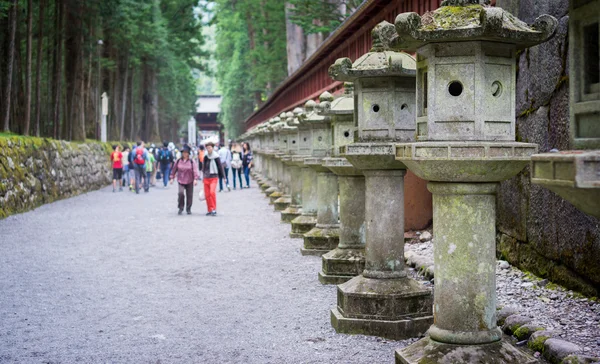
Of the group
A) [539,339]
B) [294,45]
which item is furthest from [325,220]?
[294,45]

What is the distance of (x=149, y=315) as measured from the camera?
303 inches

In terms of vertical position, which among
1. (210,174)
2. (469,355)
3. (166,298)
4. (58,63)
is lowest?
(166,298)

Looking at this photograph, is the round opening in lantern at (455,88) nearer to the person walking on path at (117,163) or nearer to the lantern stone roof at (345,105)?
the lantern stone roof at (345,105)

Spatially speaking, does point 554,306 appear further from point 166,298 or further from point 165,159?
point 165,159

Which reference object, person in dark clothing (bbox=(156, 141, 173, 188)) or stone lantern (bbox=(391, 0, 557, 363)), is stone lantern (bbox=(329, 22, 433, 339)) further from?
person in dark clothing (bbox=(156, 141, 173, 188))

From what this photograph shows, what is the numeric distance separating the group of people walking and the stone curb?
11793mm

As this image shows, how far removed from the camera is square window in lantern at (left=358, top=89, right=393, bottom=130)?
7.56 meters

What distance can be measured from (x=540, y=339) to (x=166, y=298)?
4386mm

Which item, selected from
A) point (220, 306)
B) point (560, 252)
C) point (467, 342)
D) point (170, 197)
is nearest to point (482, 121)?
point (467, 342)

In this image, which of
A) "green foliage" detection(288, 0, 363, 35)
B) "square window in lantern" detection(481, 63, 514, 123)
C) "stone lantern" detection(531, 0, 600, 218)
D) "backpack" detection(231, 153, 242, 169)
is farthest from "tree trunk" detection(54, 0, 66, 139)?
"stone lantern" detection(531, 0, 600, 218)

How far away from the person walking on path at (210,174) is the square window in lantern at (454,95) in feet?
42.3

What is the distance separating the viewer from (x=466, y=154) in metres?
4.92

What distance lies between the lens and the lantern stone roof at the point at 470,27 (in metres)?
4.93

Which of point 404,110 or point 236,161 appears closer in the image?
point 404,110
